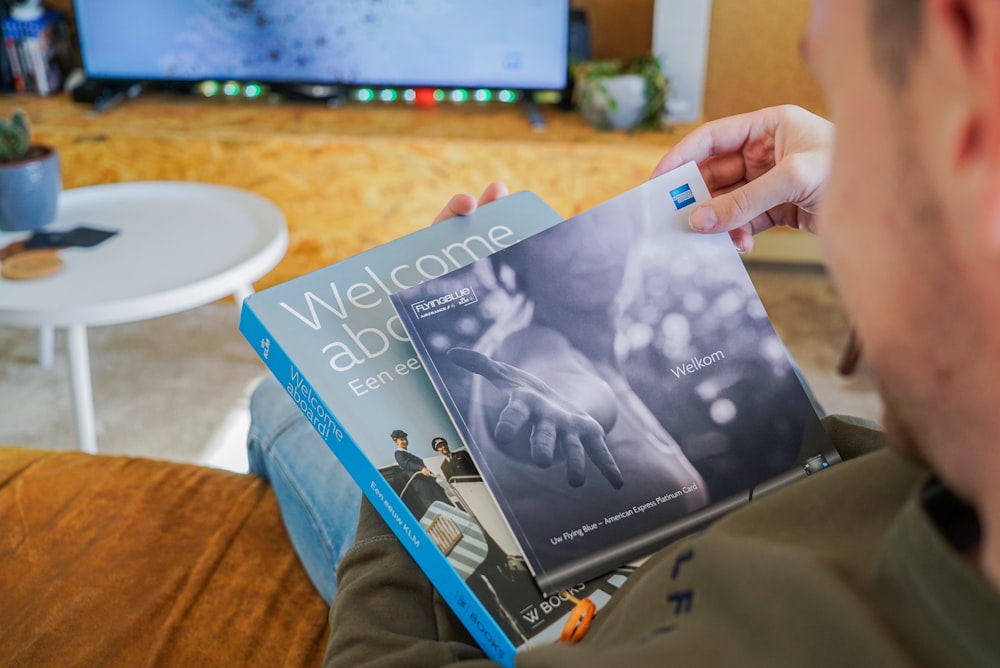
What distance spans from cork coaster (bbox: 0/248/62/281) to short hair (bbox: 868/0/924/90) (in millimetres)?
1541

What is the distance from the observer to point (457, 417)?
64cm

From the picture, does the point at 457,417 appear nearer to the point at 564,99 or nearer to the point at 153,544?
the point at 153,544

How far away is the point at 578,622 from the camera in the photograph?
580 millimetres

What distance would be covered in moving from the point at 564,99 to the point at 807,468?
1774 mm

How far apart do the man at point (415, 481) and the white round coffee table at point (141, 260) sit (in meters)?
0.97

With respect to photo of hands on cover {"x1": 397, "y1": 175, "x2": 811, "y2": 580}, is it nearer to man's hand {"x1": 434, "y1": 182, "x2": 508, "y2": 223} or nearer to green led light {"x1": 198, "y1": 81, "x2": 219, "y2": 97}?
man's hand {"x1": 434, "y1": 182, "x2": 508, "y2": 223}

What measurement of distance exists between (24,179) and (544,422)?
4.63 feet

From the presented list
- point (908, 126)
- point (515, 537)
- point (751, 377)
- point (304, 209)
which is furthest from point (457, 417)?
point (304, 209)

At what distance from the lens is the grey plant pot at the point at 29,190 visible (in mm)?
1645

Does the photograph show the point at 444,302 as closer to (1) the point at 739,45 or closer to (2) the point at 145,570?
(2) the point at 145,570

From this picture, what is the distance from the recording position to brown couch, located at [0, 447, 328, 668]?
79 cm

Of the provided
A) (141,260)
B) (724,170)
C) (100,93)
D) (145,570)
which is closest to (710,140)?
(724,170)

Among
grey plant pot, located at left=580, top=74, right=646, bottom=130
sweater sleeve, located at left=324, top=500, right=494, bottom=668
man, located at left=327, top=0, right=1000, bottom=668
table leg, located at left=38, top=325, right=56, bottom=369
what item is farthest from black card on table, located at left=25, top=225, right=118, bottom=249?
man, located at left=327, top=0, right=1000, bottom=668

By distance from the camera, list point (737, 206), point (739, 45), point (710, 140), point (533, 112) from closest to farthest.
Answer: point (737, 206)
point (710, 140)
point (533, 112)
point (739, 45)
